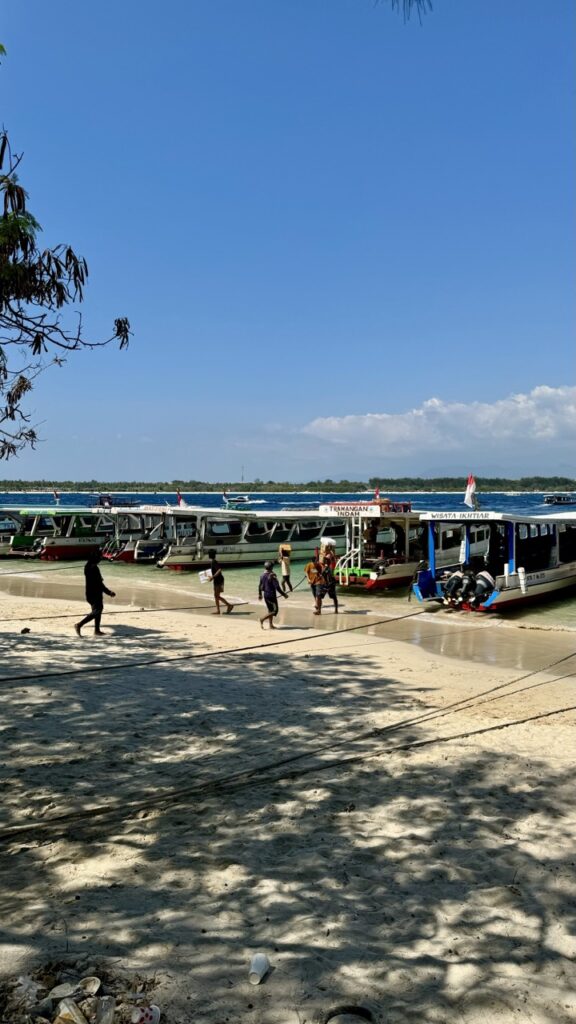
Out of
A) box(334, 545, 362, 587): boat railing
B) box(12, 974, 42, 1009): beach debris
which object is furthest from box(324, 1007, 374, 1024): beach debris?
box(334, 545, 362, 587): boat railing

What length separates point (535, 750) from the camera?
777 centimetres

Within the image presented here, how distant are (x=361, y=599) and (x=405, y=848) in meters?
18.1

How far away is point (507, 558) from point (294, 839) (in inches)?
668

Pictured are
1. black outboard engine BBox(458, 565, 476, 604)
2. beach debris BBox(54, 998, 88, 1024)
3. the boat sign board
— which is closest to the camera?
beach debris BBox(54, 998, 88, 1024)

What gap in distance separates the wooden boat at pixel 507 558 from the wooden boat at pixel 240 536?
6970mm

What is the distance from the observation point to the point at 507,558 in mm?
20953

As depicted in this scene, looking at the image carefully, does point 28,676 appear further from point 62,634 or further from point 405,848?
point 405,848

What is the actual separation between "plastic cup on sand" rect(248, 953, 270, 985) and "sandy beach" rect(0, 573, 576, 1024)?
0.16 feet

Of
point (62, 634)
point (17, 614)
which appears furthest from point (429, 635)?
point (17, 614)

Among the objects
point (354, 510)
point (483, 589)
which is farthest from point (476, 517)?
point (354, 510)

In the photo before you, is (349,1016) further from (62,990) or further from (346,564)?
(346,564)

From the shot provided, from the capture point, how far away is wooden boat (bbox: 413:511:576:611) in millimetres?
19812

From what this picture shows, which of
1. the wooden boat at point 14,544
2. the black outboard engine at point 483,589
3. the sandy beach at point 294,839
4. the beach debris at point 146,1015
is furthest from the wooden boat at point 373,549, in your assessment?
the beach debris at point 146,1015

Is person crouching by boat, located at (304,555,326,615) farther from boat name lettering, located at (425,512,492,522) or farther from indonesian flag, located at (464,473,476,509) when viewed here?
indonesian flag, located at (464,473,476,509)
